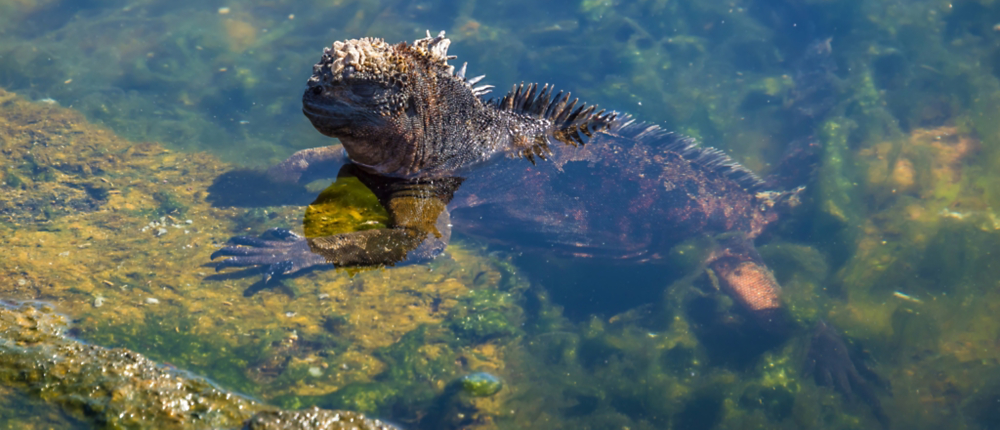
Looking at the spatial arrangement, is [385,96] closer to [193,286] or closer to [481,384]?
[193,286]

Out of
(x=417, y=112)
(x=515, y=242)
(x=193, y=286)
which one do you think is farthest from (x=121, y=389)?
(x=515, y=242)

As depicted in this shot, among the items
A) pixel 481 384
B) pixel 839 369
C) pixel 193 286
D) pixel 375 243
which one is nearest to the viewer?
pixel 481 384

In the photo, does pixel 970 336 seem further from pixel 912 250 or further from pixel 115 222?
pixel 115 222

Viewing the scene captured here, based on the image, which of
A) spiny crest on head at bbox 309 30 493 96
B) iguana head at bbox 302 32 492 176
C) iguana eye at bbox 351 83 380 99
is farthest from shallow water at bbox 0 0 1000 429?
spiny crest on head at bbox 309 30 493 96

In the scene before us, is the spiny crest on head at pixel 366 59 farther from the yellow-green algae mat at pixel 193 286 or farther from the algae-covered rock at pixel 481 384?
the algae-covered rock at pixel 481 384

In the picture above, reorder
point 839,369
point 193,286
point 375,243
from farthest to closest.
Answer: point 839,369 < point 375,243 < point 193,286

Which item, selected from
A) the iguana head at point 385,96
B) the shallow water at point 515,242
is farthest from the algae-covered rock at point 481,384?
the iguana head at point 385,96
